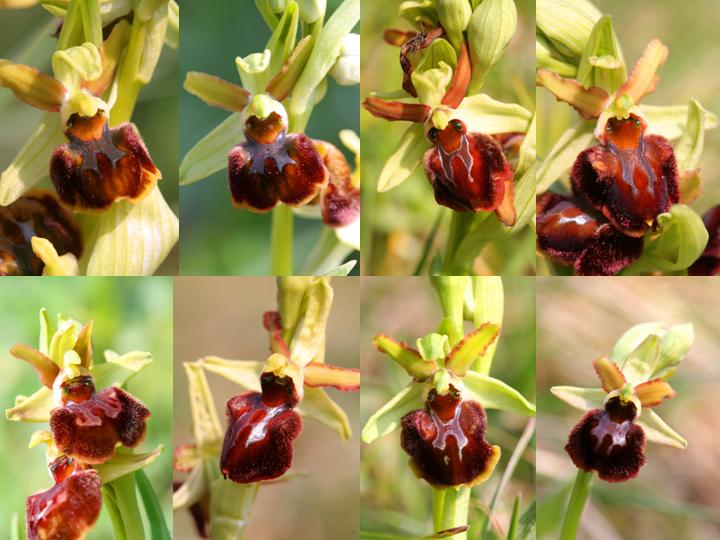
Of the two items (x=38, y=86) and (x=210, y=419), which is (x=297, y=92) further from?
(x=210, y=419)

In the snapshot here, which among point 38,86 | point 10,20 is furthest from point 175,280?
point 10,20

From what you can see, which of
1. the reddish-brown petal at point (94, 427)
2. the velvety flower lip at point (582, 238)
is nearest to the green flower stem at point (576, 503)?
the velvety flower lip at point (582, 238)

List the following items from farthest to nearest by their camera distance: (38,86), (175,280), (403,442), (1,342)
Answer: (1,342), (175,280), (403,442), (38,86)

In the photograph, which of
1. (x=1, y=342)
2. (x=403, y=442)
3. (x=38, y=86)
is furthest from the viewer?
(x=1, y=342)

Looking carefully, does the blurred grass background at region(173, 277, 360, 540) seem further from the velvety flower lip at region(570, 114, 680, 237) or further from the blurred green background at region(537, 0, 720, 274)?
the blurred green background at region(537, 0, 720, 274)

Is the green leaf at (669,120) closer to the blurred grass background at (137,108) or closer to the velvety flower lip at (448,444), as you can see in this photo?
the velvety flower lip at (448,444)

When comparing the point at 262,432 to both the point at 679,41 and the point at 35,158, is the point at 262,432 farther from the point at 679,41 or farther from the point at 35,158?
the point at 679,41
